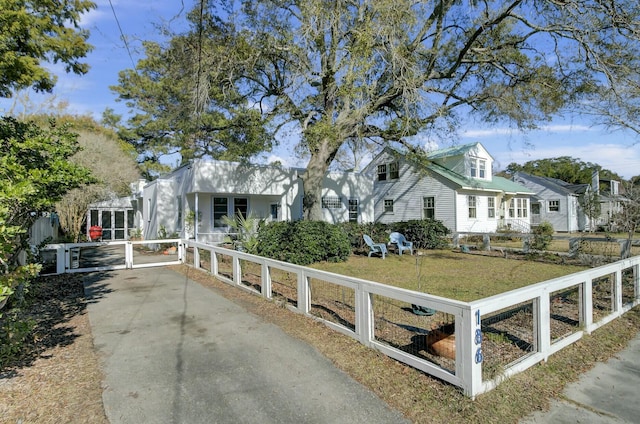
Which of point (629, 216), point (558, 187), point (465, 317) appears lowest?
point (465, 317)

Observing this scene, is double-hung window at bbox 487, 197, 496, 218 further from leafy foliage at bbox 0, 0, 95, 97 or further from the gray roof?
leafy foliage at bbox 0, 0, 95, 97

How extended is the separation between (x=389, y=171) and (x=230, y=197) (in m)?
12.3

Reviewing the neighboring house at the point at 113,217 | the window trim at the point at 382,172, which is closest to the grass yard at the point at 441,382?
the window trim at the point at 382,172

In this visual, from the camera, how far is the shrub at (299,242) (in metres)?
10.6

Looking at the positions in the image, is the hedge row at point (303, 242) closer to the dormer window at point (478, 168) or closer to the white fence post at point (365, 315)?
the white fence post at point (365, 315)

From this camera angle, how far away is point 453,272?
1026 cm

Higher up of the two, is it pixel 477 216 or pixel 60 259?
pixel 477 216

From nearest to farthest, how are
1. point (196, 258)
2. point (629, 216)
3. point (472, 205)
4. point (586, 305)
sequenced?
1. point (586, 305)
2. point (629, 216)
3. point (196, 258)
4. point (472, 205)

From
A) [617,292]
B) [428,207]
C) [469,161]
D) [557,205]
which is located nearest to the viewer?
[617,292]

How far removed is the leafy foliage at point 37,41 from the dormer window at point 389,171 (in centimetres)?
1758

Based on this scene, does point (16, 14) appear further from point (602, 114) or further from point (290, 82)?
point (602, 114)

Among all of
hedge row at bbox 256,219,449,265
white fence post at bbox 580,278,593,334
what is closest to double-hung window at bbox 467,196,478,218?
hedge row at bbox 256,219,449,265

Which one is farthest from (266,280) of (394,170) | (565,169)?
(565,169)

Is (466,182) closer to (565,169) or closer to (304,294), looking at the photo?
(304,294)
